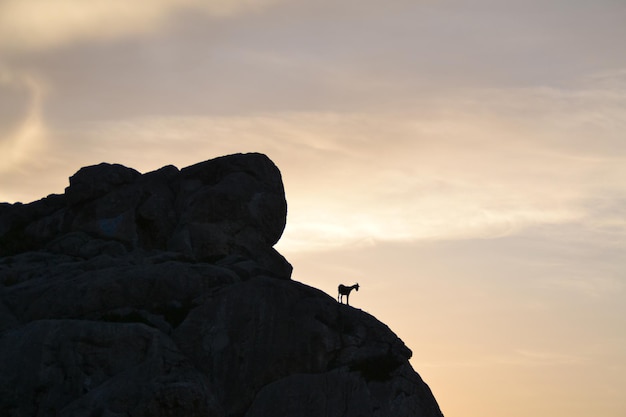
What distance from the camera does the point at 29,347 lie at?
228 feet

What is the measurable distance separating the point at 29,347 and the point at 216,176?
42.0 metres

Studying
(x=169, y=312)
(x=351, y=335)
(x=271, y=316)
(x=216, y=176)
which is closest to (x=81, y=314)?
(x=169, y=312)

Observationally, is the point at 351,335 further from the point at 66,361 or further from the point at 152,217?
the point at 152,217

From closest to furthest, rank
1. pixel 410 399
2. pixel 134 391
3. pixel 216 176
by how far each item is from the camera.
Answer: pixel 134 391 → pixel 410 399 → pixel 216 176

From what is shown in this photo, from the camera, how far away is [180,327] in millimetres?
76438

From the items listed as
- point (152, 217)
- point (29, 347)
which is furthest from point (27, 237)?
point (29, 347)

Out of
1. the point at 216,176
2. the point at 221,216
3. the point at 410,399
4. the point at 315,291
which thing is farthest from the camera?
the point at 216,176

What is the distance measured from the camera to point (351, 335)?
80000 millimetres

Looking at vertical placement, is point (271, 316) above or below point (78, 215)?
below

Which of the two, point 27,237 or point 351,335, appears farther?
point 27,237

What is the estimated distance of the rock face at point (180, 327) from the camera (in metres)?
67.8

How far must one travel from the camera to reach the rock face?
67812mm

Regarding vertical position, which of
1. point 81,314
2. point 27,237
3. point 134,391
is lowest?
point 134,391

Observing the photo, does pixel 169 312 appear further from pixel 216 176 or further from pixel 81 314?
pixel 216 176
